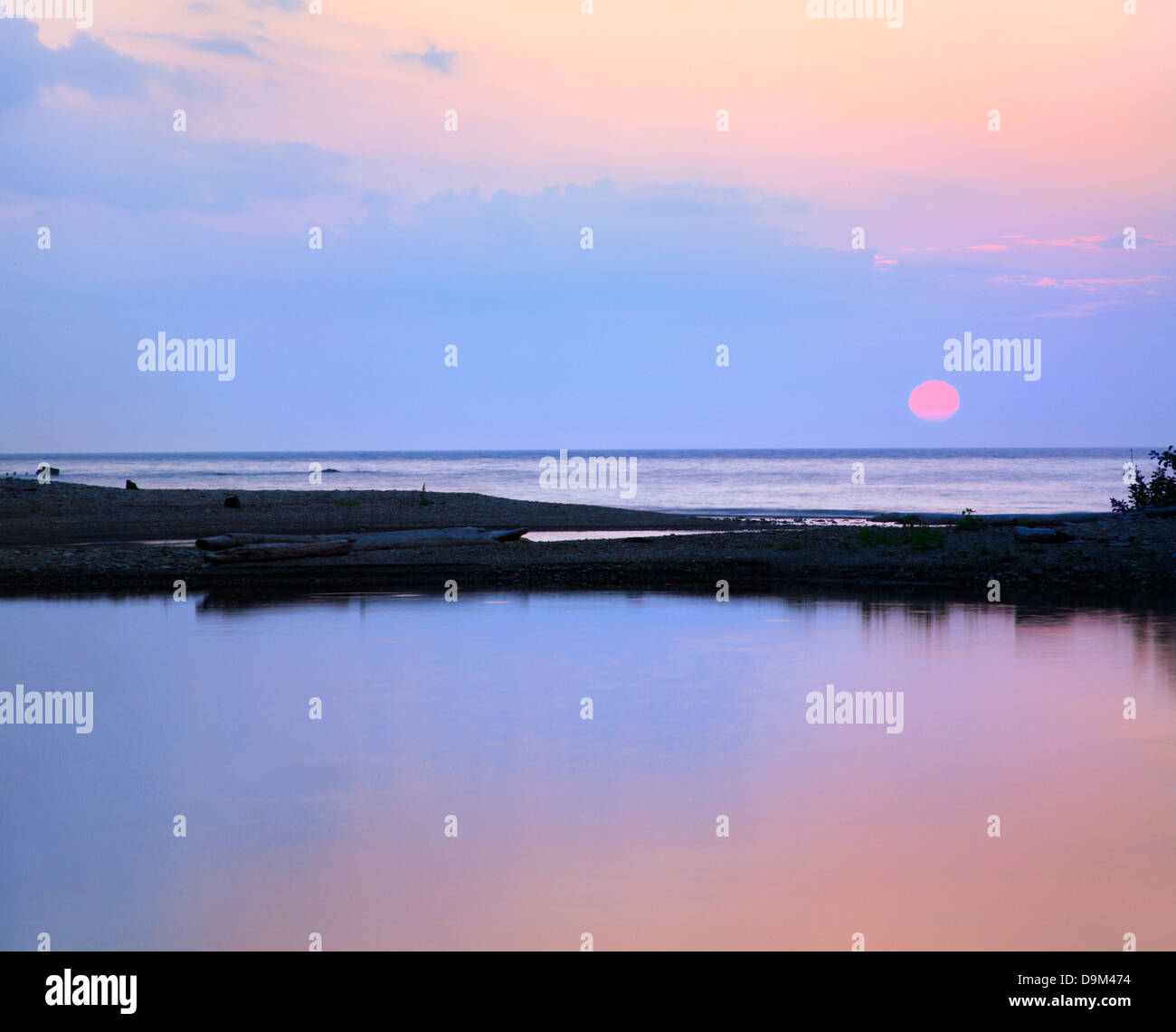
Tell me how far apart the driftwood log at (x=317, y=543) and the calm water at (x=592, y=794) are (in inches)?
391

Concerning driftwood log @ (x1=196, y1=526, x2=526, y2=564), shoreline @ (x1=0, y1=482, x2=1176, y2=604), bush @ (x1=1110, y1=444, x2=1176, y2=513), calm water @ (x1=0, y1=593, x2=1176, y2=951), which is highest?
bush @ (x1=1110, y1=444, x2=1176, y2=513)

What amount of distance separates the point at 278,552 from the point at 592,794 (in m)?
19.3

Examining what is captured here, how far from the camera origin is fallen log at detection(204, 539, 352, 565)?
1061 inches

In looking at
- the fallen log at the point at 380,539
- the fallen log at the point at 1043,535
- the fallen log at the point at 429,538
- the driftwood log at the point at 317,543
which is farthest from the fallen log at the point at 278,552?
the fallen log at the point at 1043,535

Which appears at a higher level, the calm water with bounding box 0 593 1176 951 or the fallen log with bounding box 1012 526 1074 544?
the fallen log with bounding box 1012 526 1074 544

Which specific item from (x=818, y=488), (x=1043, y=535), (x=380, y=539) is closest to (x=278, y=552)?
(x=380, y=539)

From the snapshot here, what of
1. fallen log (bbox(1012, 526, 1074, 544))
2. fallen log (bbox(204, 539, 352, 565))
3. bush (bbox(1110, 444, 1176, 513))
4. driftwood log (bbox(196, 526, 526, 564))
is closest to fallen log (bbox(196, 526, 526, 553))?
driftwood log (bbox(196, 526, 526, 564))

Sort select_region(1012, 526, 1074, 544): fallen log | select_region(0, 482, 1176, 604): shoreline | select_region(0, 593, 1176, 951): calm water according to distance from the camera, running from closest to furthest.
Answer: select_region(0, 593, 1176, 951): calm water < select_region(0, 482, 1176, 604): shoreline < select_region(1012, 526, 1074, 544): fallen log

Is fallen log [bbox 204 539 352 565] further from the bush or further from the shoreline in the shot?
the bush

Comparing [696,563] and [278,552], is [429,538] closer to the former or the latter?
[278,552]

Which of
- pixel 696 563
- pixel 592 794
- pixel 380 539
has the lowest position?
pixel 592 794

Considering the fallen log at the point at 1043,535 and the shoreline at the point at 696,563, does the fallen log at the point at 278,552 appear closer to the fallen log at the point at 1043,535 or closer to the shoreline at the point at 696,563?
the shoreline at the point at 696,563

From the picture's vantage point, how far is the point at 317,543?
2844 cm

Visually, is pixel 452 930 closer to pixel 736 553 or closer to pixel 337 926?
pixel 337 926
